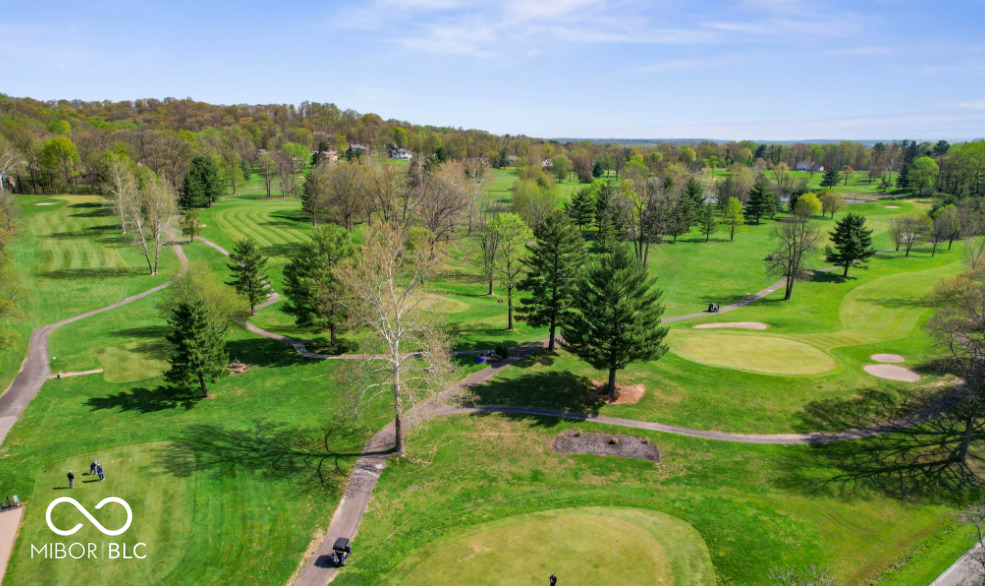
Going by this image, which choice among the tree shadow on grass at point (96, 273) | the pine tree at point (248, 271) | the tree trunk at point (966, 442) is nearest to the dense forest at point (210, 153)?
the tree shadow on grass at point (96, 273)

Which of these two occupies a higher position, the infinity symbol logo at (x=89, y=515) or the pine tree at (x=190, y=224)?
the pine tree at (x=190, y=224)

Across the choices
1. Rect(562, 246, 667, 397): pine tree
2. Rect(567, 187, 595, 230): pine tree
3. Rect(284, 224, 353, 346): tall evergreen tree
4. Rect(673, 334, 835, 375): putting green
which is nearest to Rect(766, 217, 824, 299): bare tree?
Rect(673, 334, 835, 375): putting green

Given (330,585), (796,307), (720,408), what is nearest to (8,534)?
(330,585)

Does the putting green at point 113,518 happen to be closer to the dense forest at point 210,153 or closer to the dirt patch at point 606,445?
the dirt patch at point 606,445

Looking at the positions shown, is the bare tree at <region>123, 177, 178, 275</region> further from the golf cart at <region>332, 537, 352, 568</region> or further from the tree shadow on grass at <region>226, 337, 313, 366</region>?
the golf cart at <region>332, 537, 352, 568</region>

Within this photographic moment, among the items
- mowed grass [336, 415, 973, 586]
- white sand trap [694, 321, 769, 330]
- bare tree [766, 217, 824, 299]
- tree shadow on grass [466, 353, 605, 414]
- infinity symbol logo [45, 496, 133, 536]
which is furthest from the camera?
bare tree [766, 217, 824, 299]

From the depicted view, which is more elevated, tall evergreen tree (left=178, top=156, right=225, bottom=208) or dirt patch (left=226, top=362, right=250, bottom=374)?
tall evergreen tree (left=178, top=156, right=225, bottom=208)
